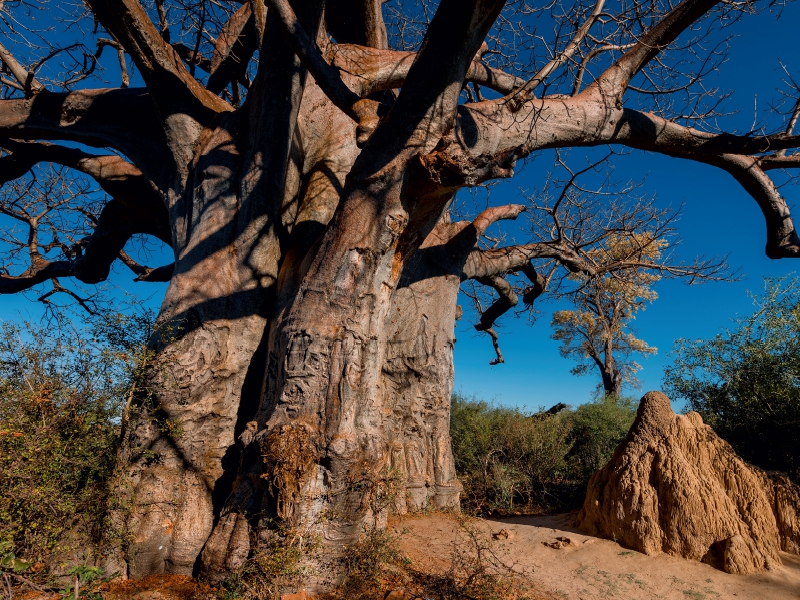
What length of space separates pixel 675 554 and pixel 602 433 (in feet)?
14.3

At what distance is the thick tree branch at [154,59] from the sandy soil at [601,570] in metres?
4.64

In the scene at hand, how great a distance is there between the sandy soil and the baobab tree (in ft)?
2.56

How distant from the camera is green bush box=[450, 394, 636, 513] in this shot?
6539mm

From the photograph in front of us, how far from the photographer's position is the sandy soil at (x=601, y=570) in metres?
3.67

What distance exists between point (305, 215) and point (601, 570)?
14.1 feet

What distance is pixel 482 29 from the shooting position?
3.34 meters

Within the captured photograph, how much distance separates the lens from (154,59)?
4.50 metres

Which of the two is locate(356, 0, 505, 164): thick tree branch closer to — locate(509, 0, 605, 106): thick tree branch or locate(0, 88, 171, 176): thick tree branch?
locate(509, 0, 605, 106): thick tree branch

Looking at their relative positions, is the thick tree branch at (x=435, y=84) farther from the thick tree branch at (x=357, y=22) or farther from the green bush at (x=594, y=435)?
the green bush at (x=594, y=435)

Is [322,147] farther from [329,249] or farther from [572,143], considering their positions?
[572,143]

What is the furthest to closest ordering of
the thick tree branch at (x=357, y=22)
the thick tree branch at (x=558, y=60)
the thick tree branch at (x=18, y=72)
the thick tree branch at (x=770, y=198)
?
1. the thick tree branch at (x=357, y=22)
2. the thick tree branch at (x=770, y=198)
3. the thick tree branch at (x=18, y=72)
4. the thick tree branch at (x=558, y=60)

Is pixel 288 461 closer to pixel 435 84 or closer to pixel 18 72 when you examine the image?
pixel 435 84

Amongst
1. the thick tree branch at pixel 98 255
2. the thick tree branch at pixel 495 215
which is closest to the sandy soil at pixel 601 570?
the thick tree branch at pixel 495 215

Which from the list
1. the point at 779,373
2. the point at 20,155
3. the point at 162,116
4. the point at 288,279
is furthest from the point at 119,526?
the point at 779,373
